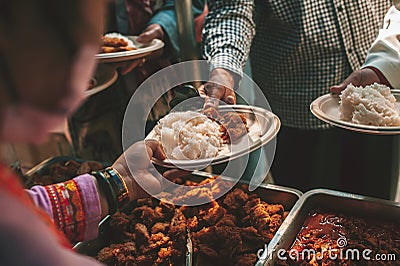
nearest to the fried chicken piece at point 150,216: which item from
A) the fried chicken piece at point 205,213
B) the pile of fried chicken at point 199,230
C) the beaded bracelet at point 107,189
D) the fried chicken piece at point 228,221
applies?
the pile of fried chicken at point 199,230

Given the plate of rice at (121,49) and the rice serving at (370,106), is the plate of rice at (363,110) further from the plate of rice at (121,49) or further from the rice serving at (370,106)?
the plate of rice at (121,49)

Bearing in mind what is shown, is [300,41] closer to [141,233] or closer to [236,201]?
[236,201]

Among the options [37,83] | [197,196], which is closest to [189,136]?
[197,196]

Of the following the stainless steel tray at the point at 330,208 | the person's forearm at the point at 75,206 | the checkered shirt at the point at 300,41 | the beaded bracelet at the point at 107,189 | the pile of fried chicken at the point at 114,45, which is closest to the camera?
the person's forearm at the point at 75,206

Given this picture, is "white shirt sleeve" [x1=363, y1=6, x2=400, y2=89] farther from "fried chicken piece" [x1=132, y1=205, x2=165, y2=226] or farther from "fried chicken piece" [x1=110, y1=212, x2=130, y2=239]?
"fried chicken piece" [x1=110, y1=212, x2=130, y2=239]

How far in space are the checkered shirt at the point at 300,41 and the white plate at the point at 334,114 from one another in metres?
0.37

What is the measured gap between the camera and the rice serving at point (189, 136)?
133 centimetres

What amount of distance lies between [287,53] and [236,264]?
1057 millimetres

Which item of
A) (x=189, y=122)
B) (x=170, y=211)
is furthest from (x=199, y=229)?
(x=189, y=122)

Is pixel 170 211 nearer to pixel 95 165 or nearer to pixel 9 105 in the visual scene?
→ pixel 95 165

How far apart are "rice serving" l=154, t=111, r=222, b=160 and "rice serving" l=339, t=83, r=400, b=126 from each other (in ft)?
1.48

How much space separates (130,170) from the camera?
4.10 ft

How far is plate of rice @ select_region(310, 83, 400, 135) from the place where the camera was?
4.44 feet

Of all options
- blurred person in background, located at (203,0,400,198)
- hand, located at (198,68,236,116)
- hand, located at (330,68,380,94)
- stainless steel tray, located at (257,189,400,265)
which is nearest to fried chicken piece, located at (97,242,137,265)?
stainless steel tray, located at (257,189,400,265)
